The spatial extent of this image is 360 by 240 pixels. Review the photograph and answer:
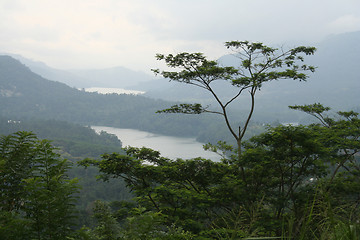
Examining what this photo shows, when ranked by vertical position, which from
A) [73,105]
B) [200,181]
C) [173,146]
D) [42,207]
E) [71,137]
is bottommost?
[71,137]

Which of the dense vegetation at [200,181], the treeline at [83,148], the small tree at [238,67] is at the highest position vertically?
the small tree at [238,67]

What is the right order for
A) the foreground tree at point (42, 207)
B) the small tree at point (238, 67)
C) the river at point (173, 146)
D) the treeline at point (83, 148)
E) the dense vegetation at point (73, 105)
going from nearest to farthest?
1. the foreground tree at point (42, 207)
2. the small tree at point (238, 67)
3. the treeline at point (83, 148)
4. the river at point (173, 146)
5. the dense vegetation at point (73, 105)

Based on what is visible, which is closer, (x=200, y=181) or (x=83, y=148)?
(x=200, y=181)

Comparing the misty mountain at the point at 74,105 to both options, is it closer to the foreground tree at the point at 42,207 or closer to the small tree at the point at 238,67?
the small tree at the point at 238,67

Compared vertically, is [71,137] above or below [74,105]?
below

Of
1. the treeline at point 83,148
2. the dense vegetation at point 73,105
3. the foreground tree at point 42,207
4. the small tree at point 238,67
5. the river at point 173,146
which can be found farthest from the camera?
the dense vegetation at point 73,105

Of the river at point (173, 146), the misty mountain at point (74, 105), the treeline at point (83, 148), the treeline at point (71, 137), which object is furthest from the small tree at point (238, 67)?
the misty mountain at point (74, 105)

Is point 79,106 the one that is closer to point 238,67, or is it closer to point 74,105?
point 74,105

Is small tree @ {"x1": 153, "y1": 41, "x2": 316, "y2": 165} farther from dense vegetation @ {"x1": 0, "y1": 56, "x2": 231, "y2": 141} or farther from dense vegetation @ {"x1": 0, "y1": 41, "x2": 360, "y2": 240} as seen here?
dense vegetation @ {"x1": 0, "y1": 56, "x2": 231, "y2": 141}

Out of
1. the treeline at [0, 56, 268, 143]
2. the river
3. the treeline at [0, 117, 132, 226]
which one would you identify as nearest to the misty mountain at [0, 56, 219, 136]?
the treeline at [0, 56, 268, 143]

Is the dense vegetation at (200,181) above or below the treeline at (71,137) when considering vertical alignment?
above

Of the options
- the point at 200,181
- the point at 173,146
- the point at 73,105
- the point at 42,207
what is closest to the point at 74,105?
the point at 73,105

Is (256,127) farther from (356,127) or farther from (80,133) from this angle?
(356,127)

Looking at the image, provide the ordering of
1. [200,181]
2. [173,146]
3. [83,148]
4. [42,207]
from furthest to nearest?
[173,146] → [83,148] → [200,181] → [42,207]
